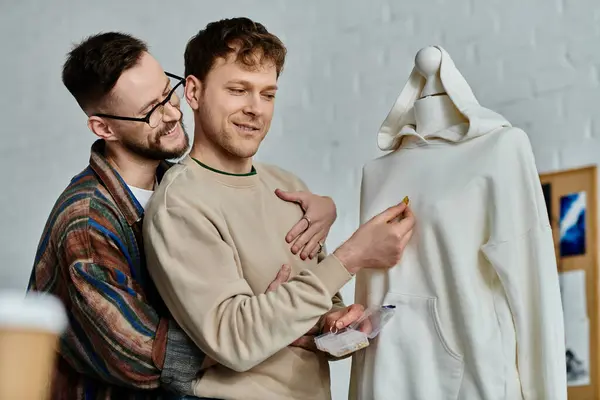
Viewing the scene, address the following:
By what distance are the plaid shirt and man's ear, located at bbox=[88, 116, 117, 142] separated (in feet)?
0.23

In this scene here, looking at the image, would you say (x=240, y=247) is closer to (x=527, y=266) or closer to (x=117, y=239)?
(x=117, y=239)

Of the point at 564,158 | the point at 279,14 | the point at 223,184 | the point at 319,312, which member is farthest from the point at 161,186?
the point at 279,14

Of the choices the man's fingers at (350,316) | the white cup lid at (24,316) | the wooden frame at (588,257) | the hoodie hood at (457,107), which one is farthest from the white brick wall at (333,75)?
the white cup lid at (24,316)

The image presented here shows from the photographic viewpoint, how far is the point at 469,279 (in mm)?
1859

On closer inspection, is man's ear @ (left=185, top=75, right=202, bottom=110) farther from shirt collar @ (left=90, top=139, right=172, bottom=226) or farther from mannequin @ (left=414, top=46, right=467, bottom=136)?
mannequin @ (left=414, top=46, right=467, bottom=136)

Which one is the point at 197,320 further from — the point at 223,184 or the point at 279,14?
the point at 279,14

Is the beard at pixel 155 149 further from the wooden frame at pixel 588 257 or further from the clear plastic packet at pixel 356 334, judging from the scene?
the wooden frame at pixel 588 257

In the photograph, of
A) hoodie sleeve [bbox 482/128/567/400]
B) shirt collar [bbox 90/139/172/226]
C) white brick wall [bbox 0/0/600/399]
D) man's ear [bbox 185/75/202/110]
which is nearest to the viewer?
hoodie sleeve [bbox 482/128/567/400]

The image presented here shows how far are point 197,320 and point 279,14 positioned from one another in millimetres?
2395

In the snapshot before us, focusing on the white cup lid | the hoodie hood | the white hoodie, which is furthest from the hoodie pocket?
the white cup lid

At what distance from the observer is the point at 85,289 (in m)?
1.97

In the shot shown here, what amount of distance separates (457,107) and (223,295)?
614 mm

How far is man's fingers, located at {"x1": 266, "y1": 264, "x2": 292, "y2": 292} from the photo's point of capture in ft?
6.23

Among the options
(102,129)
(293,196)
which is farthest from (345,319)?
(102,129)
